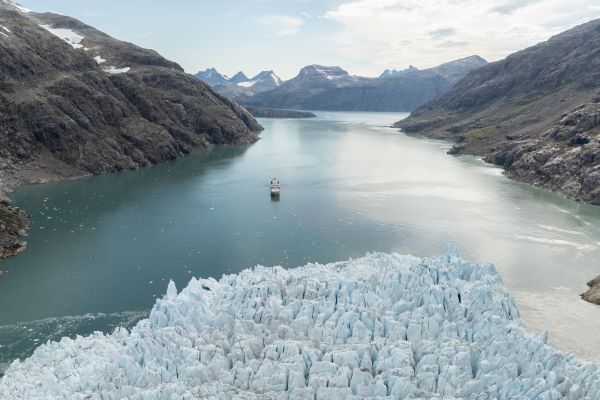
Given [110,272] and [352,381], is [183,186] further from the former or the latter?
[352,381]

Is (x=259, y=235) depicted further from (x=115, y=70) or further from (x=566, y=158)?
(x=115, y=70)

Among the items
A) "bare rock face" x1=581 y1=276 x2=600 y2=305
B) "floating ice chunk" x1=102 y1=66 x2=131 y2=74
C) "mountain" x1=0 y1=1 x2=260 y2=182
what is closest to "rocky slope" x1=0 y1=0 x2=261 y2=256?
"mountain" x1=0 y1=1 x2=260 y2=182

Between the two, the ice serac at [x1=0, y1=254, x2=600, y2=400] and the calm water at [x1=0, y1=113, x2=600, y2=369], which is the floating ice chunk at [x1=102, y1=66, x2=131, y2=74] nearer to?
the calm water at [x1=0, y1=113, x2=600, y2=369]

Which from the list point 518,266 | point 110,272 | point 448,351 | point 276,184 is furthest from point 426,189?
point 448,351

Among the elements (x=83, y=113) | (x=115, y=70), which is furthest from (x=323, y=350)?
(x=115, y=70)

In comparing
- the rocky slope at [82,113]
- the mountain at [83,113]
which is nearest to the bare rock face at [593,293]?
the rocky slope at [82,113]

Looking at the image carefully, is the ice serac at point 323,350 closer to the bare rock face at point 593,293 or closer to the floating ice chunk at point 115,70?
the bare rock face at point 593,293
